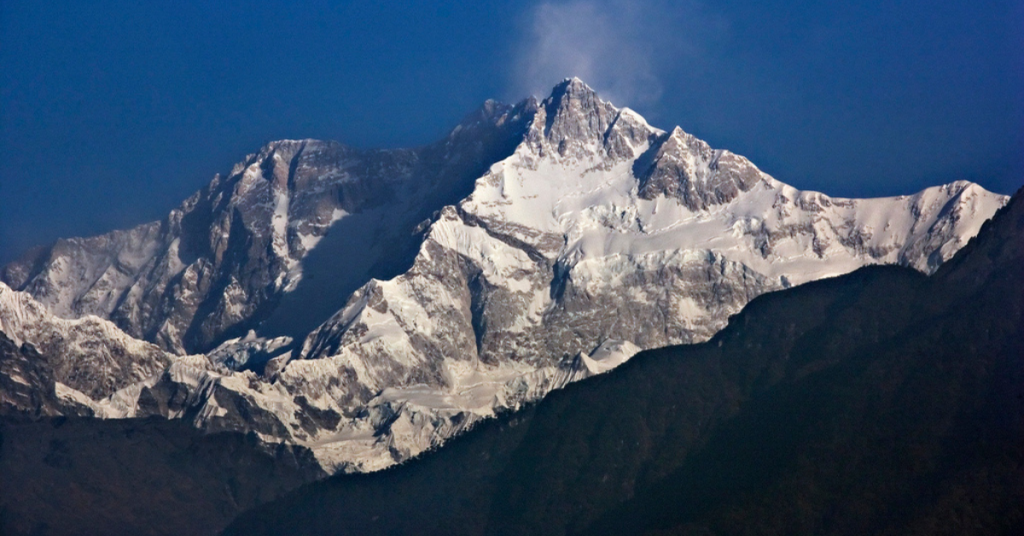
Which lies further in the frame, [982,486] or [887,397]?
[887,397]

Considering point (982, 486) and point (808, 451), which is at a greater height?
point (808, 451)

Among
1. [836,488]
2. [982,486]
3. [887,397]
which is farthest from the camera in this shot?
[887,397]

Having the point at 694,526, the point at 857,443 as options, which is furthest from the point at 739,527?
the point at 857,443

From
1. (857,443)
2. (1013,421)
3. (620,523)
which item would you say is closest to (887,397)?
(857,443)

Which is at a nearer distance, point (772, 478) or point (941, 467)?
point (941, 467)

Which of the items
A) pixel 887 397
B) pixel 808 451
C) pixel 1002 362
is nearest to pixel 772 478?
pixel 808 451

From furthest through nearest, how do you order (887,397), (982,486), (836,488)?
(887,397) < (836,488) < (982,486)

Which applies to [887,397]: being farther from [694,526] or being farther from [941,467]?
[694,526]

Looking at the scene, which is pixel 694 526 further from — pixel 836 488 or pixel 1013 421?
pixel 1013 421

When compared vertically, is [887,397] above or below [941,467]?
above
